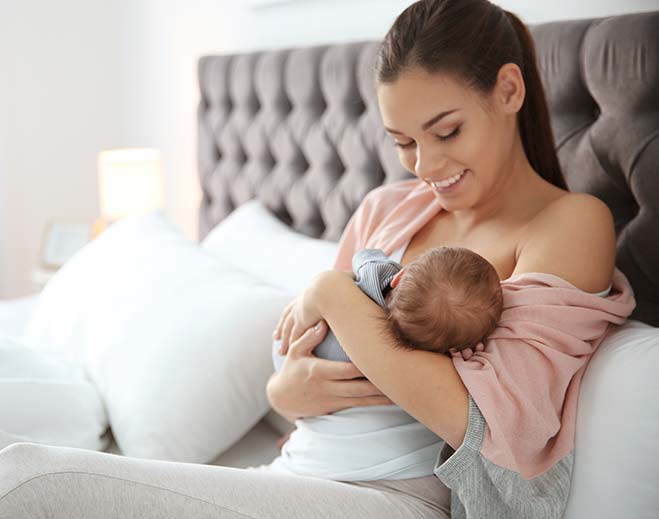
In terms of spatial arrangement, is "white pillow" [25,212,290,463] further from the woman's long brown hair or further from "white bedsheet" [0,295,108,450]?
the woman's long brown hair

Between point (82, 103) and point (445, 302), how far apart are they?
319 centimetres

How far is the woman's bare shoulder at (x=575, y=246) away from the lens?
1.22 m

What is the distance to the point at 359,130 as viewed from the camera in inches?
82.1

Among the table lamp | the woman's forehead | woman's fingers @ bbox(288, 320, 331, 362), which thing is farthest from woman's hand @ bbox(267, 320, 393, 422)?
the table lamp

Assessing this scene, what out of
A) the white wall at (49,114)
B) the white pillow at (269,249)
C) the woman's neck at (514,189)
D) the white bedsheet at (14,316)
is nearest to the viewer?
the woman's neck at (514,189)

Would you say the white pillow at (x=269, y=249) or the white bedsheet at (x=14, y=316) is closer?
the white pillow at (x=269, y=249)

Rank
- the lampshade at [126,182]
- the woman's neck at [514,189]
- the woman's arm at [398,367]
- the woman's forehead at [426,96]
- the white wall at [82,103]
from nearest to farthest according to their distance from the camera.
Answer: the woman's arm at [398,367], the woman's forehead at [426,96], the woman's neck at [514,189], the lampshade at [126,182], the white wall at [82,103]

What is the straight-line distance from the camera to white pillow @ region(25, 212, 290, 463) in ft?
5.56

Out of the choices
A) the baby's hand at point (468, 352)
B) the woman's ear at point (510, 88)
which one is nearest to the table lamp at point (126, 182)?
the woman's ear at point (510, 88)

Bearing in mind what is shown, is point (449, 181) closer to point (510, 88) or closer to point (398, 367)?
point (510, 88)

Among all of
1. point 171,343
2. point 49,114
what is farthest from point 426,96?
point 49,114

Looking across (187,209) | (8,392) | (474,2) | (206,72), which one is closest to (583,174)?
(474,2)

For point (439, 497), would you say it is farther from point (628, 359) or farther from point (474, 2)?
point (474, 2)

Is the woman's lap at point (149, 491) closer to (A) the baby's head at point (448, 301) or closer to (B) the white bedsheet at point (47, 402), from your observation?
(A) the baby's head at point (448, 301)
